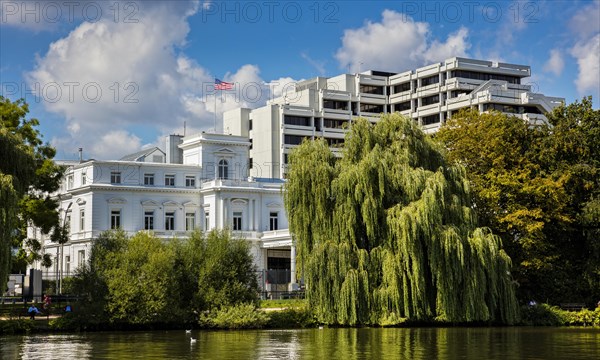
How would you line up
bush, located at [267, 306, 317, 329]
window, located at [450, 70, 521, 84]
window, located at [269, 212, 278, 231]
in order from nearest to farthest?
bush, located at [267, 306, 317, 329]
window, located at [269, 212, 278, 231]
window, located at [450, 70, 521, 84]

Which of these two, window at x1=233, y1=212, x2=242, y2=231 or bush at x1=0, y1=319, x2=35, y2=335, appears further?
window at x1=233, y1=212, x2=242, y2=231

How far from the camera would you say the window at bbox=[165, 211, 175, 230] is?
302ft

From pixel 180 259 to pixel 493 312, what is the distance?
60.5 ft

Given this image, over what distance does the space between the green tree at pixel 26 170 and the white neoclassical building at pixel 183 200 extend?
1808cm

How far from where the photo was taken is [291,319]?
53.9 meters

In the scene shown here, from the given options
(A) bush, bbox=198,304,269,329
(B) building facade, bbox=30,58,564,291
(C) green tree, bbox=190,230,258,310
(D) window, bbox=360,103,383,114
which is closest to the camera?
(A) bush, bbox=198,304,269,329

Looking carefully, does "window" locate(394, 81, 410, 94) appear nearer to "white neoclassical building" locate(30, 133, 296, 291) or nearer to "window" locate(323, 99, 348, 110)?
"window" locate(323, 99, 348, 110)

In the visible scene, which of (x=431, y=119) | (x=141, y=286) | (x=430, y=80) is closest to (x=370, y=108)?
(x=430, y=80)

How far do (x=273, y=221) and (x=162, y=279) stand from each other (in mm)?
42711

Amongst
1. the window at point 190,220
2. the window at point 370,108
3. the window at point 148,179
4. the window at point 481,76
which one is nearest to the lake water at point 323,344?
the window at point 148,179

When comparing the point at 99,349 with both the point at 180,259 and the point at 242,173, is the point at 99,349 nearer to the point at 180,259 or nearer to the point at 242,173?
the point at 180,259

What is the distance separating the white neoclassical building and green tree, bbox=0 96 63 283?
18.1m

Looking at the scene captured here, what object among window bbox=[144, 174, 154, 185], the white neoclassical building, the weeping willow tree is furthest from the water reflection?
window bbox=[144, 174, 154, 185]

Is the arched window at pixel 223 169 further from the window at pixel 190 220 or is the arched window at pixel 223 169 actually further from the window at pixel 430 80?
the window at pixel 430 80
